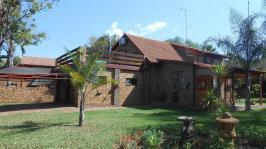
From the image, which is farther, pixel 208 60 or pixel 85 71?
pixel 208 60

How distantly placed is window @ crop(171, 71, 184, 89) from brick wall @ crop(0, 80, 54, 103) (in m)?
11.4

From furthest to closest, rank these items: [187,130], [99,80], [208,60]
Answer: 1. [208,60]
2. [99,80]
3. [187,130]

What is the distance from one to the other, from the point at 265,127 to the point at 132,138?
6.26 metres

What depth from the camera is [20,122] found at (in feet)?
49.2

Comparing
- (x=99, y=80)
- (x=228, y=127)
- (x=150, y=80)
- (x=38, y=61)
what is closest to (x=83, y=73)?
(x=99, y=80)

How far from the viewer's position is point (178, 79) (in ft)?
82.1

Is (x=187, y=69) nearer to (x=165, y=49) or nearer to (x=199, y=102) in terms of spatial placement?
(x=199, y=102)

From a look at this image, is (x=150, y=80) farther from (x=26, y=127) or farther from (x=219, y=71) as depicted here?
(x=26, y=127)

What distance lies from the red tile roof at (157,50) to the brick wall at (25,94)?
924cm

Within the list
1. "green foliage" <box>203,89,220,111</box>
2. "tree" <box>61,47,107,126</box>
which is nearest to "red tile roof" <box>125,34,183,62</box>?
"green foliage" <box>203,89,220,111</box>

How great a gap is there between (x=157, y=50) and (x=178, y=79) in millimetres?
5393

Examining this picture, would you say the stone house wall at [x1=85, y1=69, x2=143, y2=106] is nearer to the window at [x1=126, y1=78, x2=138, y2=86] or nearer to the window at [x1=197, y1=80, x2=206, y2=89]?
the window at [x1=126, y1=78, x2=138, y2=86]

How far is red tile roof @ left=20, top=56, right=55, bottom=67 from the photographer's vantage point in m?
43.3

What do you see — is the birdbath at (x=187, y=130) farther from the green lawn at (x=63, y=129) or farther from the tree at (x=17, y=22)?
the tree at (x=17, y=22)
